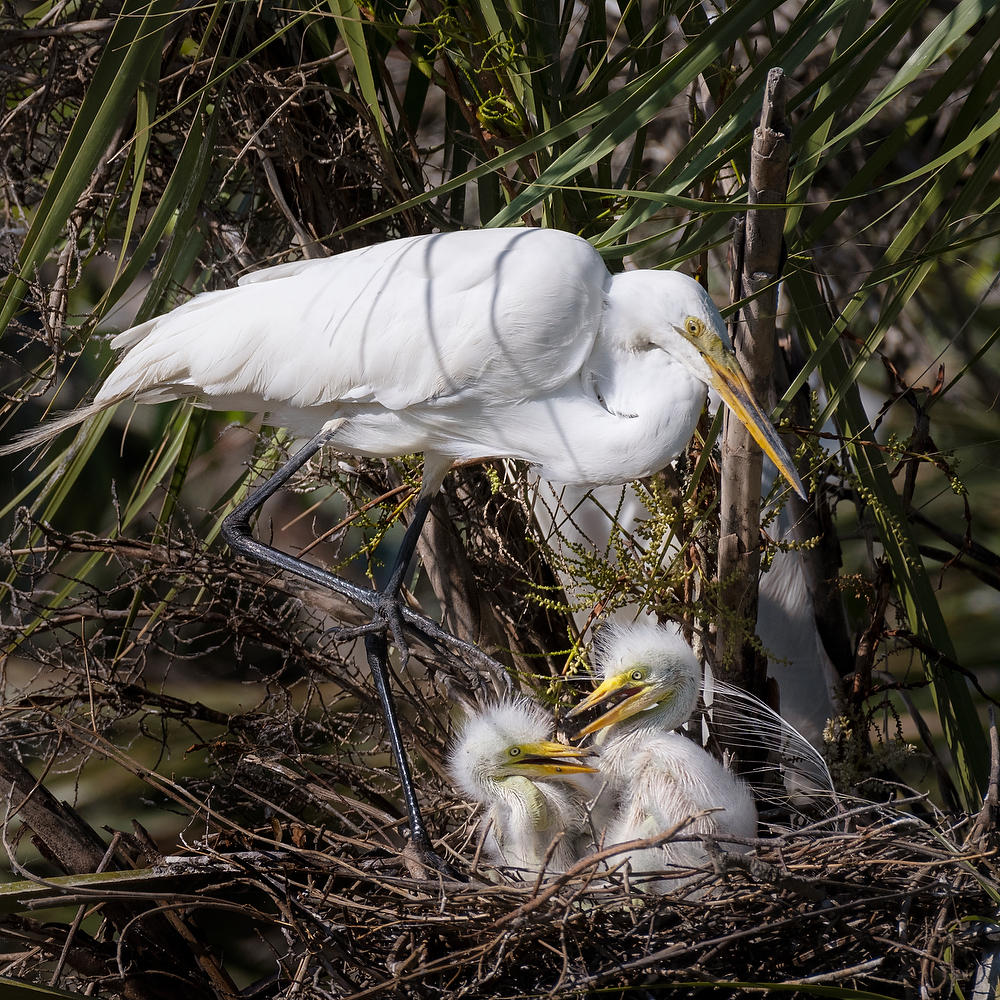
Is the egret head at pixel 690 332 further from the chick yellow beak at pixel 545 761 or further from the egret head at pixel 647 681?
the chick yellow beak at pixel 545 761

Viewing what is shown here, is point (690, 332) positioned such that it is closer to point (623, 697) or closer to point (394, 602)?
point (623, 697)

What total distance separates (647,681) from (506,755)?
0.20m

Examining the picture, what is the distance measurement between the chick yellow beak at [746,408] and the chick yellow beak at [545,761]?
446mm

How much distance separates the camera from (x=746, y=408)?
45.0 inches

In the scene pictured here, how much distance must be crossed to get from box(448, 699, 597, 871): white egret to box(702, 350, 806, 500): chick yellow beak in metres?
0.46

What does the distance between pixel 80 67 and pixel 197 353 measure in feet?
1.83

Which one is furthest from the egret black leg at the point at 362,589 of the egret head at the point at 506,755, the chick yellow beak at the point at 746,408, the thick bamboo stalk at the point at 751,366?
the chick yellow beak at the point at 746,408

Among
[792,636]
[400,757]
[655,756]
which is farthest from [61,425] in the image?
[792,636]

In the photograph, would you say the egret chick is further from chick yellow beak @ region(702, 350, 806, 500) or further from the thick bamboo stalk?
chick yellow beak @ region(702, 350, 806, 500)

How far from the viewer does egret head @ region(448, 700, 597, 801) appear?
1340 millimetres

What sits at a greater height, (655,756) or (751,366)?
(751,366)

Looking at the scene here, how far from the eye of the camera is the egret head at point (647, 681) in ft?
4.40

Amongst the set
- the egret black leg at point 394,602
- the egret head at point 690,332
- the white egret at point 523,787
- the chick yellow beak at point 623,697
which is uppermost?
the egret head at point 690,332

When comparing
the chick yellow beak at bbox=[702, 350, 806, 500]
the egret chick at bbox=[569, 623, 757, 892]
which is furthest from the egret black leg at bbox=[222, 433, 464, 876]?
the chick yellow beak at bbox=[702, 350, 806, 500]
